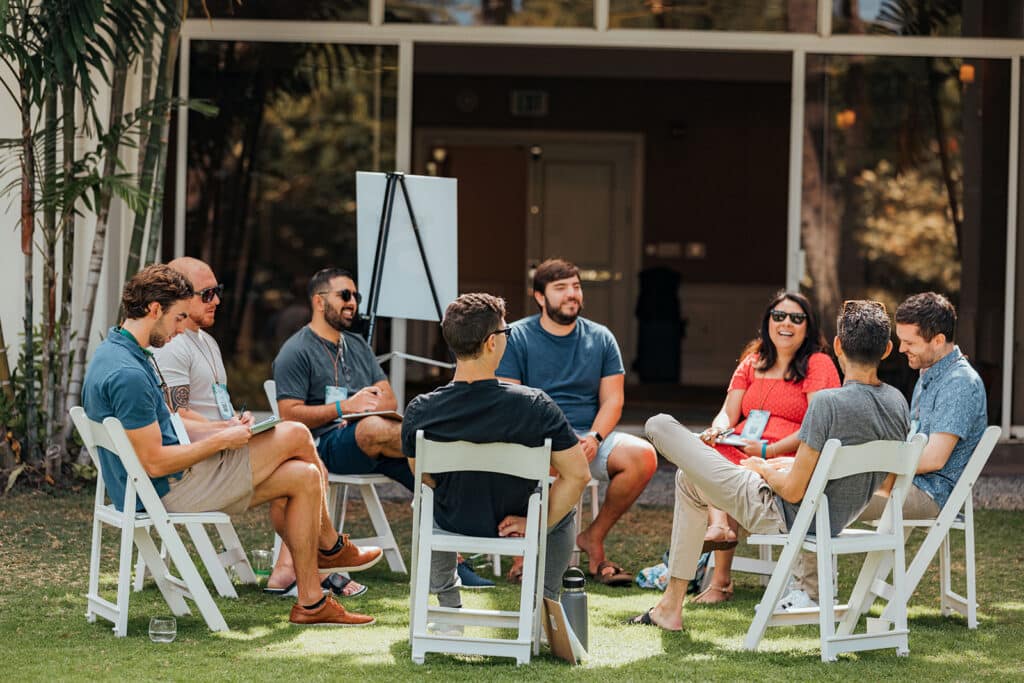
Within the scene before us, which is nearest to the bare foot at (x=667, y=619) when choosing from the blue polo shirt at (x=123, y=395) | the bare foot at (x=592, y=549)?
the bare foot at (x=592, y=549)

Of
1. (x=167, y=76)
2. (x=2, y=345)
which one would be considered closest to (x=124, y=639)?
(x=2, y=345)

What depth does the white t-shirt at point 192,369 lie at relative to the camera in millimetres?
4680

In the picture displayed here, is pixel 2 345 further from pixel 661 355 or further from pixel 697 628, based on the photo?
Result: pixel 661 355

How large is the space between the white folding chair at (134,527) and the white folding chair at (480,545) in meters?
0.67

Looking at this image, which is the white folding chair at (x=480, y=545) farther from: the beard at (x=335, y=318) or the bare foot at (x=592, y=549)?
the beard at (x=335, y=318)

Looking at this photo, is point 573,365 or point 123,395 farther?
point 573,365

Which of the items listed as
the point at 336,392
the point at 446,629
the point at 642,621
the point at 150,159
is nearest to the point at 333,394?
the point at 336,392

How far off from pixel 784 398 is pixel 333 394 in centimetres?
157

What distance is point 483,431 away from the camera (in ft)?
12.1

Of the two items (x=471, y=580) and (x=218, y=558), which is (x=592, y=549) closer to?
(x=471, y=580)

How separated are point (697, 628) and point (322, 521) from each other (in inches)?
46.5

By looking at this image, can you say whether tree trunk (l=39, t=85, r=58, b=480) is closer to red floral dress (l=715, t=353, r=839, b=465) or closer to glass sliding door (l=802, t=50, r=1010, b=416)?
red floral dress (l=715, t=353, r=839, b=465)

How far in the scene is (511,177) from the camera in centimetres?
1301

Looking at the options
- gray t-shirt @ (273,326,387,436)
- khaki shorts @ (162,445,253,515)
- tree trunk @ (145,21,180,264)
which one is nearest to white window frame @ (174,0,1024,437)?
tree trunk @ (145,21,180,264)
